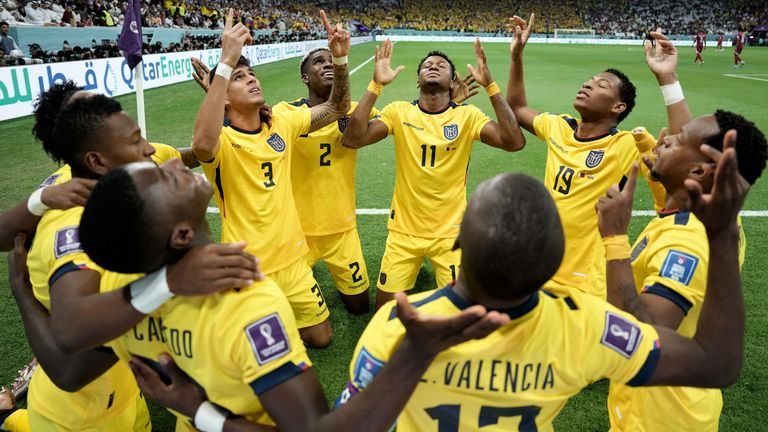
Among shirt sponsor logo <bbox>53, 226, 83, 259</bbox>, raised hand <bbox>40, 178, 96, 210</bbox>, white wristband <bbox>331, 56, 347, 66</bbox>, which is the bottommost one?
shirt sponsor logo <bbox>53, 226, 83, 259</bbox>

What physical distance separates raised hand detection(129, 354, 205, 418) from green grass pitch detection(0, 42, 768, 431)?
1774 millimetres

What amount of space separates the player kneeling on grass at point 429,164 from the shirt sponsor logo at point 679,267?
95.8 inches

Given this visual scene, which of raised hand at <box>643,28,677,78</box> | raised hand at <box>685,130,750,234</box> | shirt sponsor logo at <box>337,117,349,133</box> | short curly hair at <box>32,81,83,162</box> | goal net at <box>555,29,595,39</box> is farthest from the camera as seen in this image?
goal net at <box>555,29,595,39</box>

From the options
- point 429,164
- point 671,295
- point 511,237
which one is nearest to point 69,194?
point 511,237

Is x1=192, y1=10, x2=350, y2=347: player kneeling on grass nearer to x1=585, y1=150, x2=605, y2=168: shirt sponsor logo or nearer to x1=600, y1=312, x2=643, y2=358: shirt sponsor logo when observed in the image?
x1=585, y1=150, x2=605, y2=168: shirt sponsor logo

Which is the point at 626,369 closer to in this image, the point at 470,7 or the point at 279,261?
the point at 279,261

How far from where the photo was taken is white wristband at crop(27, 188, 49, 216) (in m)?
2.47

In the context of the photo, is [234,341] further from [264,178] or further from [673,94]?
[673,94]

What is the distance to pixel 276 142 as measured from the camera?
4.09 meters

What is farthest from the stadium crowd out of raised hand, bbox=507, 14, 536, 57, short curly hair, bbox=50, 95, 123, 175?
short curly hair, bbox=50, 95, 123, 175

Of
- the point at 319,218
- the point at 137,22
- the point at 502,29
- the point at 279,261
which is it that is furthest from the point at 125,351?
the point at 502,29

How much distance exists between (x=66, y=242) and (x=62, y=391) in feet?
2.67

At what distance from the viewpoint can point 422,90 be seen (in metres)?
4.89

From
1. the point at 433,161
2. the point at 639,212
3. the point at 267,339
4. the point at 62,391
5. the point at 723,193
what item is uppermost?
the point at 723,193
